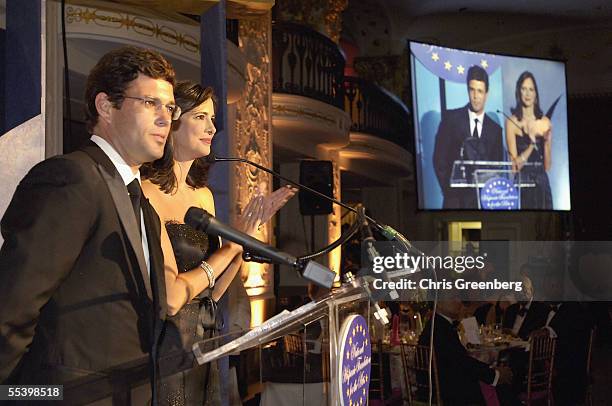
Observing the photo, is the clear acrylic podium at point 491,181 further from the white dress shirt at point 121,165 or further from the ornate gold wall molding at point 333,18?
the white dress shirt at point 121,165

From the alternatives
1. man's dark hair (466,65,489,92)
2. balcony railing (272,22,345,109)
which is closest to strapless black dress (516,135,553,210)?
man's dark hair (466,65,489,92)

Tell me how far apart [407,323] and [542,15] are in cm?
773

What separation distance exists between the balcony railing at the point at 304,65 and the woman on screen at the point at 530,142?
7.81ft

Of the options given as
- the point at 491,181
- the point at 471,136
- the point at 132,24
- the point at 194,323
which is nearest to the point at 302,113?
the point at 471,136

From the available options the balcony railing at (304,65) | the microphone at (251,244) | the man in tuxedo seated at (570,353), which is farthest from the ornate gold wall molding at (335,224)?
the microphone at (251,244)

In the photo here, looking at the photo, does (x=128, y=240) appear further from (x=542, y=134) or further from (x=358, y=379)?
(x=542, y=134)

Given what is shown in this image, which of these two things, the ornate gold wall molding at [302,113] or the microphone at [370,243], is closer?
the microphone at [370,243]

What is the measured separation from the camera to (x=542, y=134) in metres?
8.84

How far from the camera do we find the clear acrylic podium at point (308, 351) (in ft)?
5.93

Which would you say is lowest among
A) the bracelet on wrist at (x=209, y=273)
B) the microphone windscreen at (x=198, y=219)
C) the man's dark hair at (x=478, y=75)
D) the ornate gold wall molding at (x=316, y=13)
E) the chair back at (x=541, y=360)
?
the chair back at (x=541, y=360)

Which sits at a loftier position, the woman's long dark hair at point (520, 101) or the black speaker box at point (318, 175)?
the woman's long dark hair at point (520, 101)

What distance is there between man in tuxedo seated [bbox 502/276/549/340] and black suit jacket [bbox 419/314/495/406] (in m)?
1.75

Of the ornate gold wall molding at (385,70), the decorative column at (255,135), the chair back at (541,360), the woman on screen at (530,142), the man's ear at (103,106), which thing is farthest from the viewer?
the ornate gold wall molding at (385,70)

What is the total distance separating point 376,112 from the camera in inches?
471
